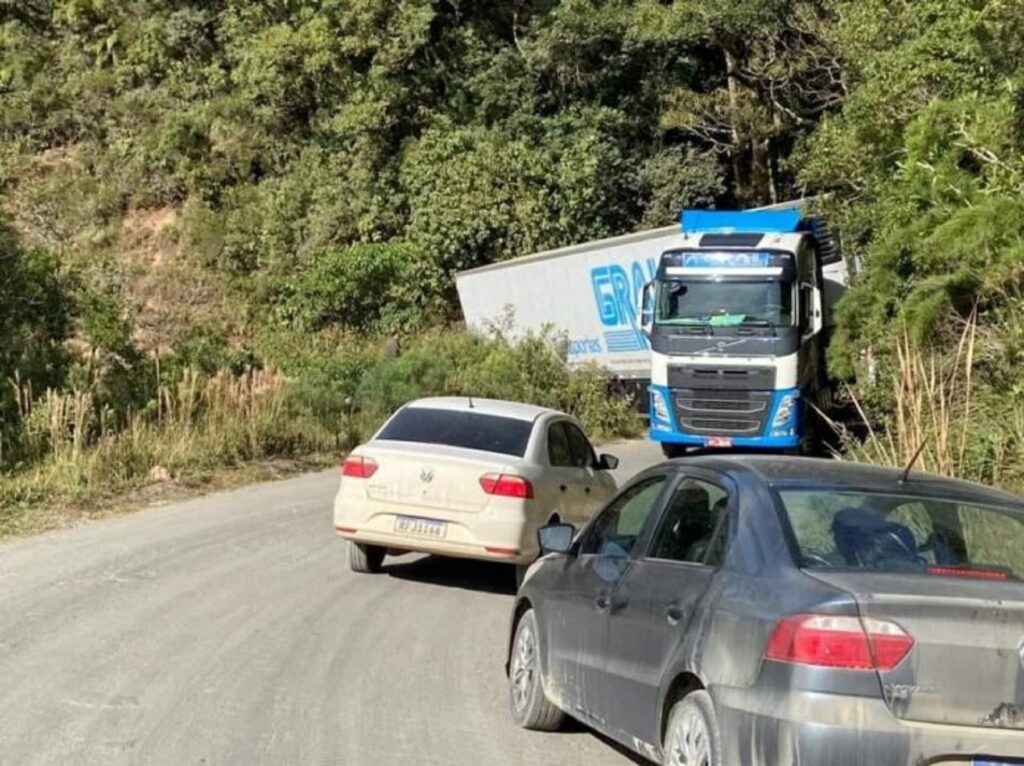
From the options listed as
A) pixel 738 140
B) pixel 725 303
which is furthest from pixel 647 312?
pixel 738 140

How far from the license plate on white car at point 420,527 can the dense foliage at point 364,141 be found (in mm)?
12726

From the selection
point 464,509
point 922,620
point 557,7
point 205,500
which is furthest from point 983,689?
Answer: point 557,7

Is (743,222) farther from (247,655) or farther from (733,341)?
(247,655)

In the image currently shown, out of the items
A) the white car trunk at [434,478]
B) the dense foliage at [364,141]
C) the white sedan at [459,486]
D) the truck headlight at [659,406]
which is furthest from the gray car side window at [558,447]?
the dense foliage at [364,141]

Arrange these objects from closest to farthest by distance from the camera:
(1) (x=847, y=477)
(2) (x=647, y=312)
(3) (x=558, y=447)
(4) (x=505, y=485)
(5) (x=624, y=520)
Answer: (1) (x=847, y=477), (5) (x=624, y=520), (4) (x=505, y=485), (3) (x=558, y=447), (2) (x=647, y=312)

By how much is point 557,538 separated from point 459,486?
4.06 metres

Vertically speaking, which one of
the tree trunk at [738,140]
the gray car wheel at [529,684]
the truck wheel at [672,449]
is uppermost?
the tree trunk at [738,140]

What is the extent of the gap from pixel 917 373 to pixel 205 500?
8569mm

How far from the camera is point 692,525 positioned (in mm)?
5535

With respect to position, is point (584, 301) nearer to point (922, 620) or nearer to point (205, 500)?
point (205, 500)

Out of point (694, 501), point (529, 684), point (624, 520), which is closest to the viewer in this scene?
point (694, 501)

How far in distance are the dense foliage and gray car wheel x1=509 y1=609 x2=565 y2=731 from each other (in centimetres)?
1648

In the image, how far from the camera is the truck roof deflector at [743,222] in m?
21.4

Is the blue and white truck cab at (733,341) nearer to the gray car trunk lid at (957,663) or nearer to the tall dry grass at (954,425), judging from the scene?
the tall dry grass at (954,425)
